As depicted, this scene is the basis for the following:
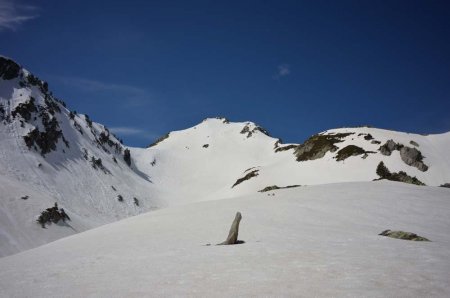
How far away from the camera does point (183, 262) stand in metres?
15.0

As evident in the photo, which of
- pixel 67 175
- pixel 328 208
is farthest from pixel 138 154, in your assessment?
pixel 328 208

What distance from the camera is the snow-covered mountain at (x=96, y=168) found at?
61969 millimetres

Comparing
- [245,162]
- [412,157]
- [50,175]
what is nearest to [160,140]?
[245,162]

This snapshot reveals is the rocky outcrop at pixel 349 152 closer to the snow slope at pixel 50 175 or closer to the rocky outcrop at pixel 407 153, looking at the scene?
the rocky outcrop at pixel 407 153

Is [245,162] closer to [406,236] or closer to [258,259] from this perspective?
[406,236]

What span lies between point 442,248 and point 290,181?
64790 mm

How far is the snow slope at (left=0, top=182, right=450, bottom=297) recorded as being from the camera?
10883 millimetres

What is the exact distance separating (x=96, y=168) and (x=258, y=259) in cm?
8636

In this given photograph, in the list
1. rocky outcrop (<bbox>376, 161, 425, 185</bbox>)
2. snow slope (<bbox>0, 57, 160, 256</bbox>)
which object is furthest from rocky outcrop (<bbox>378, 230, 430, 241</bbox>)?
rocky outcrop (<bbox>376, 161, 425, 185</bbox>)

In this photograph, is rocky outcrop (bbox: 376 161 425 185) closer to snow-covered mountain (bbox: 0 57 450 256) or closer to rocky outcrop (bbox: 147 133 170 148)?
snow-covered mountain (bbox: 0 57 450 256)

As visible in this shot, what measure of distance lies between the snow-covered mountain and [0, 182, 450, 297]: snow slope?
35024 mm

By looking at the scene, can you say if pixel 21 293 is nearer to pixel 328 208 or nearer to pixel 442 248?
pixel 442 248

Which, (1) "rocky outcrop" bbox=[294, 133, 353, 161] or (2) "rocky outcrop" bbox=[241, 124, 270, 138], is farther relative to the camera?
(2) "rocky outcrop" bbox=[241, 124, 270, 138]

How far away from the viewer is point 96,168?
93500 mm
